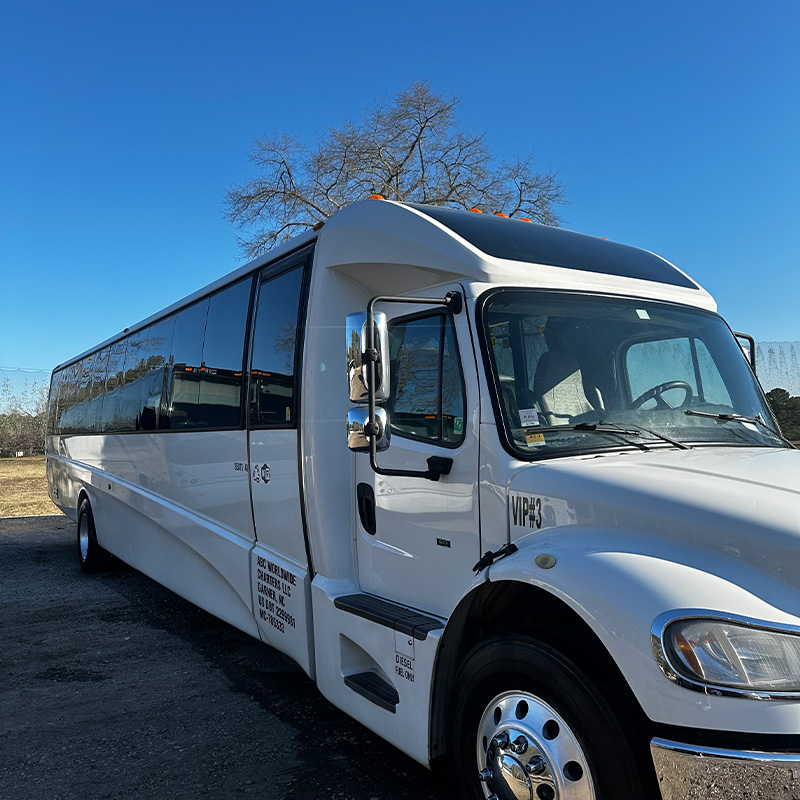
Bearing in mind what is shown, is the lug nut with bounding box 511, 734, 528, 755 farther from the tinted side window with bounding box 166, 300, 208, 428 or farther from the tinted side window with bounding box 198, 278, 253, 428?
the tinted side window with bounding box 166, 300, 208, 428

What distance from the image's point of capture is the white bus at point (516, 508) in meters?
2.35

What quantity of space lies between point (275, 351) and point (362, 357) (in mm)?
1849

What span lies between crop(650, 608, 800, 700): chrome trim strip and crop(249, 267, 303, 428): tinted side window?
290 centimetres

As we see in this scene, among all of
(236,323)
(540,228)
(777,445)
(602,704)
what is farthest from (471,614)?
(236,323)

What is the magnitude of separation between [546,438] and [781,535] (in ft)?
3.45

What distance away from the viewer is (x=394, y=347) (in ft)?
13.0

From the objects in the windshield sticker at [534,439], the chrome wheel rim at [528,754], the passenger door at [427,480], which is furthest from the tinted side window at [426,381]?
the chrome wheel rim at [528,754]

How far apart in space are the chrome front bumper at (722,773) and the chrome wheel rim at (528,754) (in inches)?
13.6

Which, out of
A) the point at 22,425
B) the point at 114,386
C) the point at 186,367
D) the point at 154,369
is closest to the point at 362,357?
the point at 186,367

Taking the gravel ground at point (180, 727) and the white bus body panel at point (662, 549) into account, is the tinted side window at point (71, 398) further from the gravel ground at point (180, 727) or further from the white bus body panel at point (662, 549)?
the white bus body panel at point (662, 549)

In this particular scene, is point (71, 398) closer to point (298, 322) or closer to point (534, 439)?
point (298, 322)

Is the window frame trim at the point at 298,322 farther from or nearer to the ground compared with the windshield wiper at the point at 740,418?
farther from the ground

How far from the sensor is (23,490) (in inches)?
878

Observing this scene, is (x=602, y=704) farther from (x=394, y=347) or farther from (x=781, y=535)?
(x=394, y=347)
